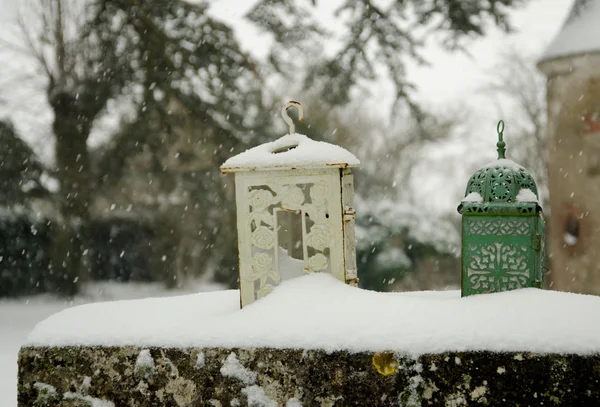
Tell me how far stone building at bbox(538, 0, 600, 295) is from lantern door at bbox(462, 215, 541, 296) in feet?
23.5

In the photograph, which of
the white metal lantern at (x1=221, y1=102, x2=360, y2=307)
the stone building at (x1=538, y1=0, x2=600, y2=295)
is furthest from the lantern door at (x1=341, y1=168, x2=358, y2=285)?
the stone building at (x1=538, y1=0, x2=600, y2=295)

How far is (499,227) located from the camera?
244 centimetres

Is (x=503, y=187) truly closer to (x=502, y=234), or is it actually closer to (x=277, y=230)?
(x=502, y=234)

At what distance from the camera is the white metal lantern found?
2521mm

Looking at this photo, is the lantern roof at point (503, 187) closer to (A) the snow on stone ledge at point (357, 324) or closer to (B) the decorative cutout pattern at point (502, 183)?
(B) the decorative cutout pattern at point (502, 183)

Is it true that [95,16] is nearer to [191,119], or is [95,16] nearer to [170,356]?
[191,119]

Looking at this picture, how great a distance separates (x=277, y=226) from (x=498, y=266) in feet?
3.21

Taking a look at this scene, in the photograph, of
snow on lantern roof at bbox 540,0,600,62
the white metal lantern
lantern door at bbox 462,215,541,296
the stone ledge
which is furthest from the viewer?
snow on lantern roof at bbox 540,0,600,62

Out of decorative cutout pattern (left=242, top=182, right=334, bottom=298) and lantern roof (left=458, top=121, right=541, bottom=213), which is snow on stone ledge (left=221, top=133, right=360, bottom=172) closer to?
decorative cutout pattern (left=242, top=182, right=334, bottom=298)

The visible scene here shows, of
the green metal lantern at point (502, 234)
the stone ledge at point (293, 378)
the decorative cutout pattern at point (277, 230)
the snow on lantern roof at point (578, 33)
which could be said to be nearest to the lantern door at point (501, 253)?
the green metal lantern at point (502, 234)

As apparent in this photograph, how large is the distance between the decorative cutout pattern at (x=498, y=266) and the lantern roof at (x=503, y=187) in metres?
0.18

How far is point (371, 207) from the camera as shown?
9.28 m

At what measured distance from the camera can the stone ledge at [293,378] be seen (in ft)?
6.61

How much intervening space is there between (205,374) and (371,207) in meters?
7.20
